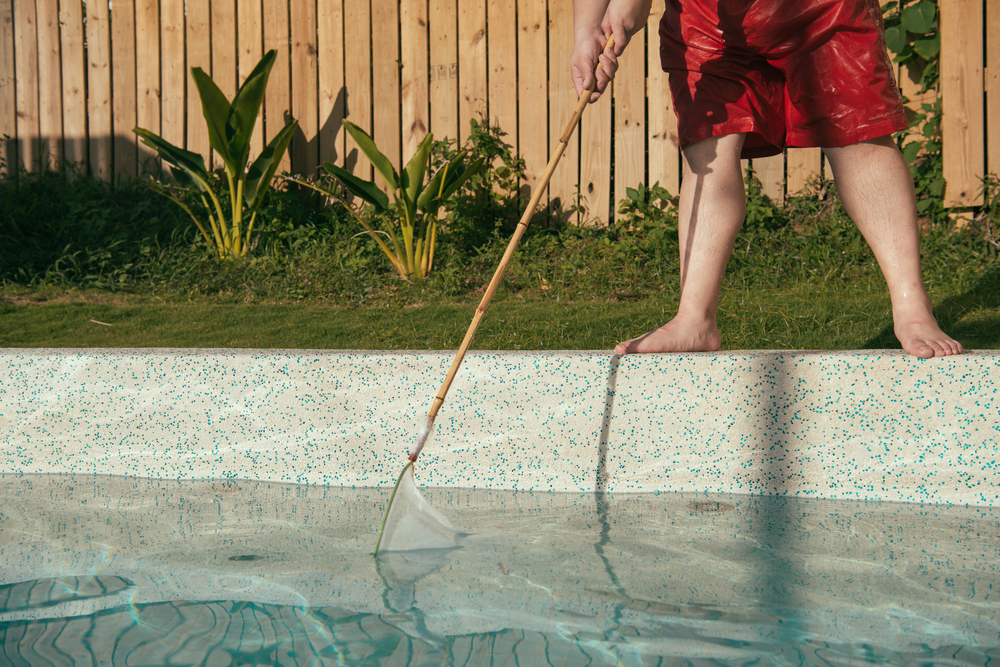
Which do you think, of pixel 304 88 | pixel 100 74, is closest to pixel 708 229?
pixel 304 88

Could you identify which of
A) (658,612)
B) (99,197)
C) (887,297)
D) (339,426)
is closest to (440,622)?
(658,612)

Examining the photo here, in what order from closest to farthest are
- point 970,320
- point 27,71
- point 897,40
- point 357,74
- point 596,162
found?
1. point 970,320
2. point 897,40
3. point 596,162
4. point 357,74
5. point 27,71

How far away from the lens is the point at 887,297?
3.43 m

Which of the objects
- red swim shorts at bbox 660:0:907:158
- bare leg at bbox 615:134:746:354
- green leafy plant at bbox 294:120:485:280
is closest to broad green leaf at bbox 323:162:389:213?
green leafy plant at bbox 294:120:485:280

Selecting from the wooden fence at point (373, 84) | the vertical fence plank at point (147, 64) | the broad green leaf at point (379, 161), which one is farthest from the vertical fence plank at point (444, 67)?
the vertical fence plank at point (147, 64)

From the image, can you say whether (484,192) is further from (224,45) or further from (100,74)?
(100,74)

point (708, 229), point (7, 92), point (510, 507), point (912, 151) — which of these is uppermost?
point (7, 92)

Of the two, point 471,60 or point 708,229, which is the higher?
point 471,60

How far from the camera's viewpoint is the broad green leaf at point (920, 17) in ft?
13.7

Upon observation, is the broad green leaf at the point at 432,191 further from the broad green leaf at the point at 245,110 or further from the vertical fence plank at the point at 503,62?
the broad green leaf at the point at 245,110

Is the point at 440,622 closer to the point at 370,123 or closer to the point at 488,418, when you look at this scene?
the point at 488,418

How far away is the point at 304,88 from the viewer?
5.57 meters

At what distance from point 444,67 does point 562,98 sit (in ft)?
2.80

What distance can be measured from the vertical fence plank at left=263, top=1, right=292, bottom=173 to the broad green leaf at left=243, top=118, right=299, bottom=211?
0.54 meters
